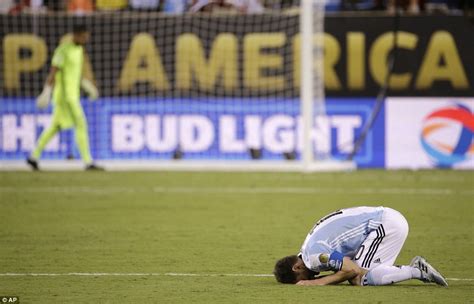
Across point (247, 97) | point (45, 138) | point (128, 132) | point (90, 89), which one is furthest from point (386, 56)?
point (45, 138)

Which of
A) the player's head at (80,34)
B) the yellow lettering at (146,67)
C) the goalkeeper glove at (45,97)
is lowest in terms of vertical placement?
the goalkeeper glove at (45,97)

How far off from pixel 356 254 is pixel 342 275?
213 mm

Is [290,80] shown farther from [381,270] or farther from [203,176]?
[381,270]

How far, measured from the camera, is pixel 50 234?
45.2 ft

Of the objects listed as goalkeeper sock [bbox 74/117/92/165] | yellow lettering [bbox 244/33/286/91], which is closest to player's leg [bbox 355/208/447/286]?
goalkeeper sock [bbox 74/117/92/165]

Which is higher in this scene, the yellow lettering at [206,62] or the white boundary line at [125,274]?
the yellow lettering at [206,62]

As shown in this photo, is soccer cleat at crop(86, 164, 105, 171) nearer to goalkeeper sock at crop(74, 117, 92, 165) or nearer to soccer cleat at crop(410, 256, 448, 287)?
goalkeeper sock at crop(74, 117, 92, 165)

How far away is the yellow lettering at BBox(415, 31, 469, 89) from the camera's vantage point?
2058 cm

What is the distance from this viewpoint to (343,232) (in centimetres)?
977

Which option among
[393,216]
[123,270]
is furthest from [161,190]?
[393,216]

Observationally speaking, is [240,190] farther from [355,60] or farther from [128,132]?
[355,60]

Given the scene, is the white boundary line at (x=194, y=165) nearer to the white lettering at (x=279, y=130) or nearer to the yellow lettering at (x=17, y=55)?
the white lettering at (x=279, y=130)

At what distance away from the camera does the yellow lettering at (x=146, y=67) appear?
21250mm

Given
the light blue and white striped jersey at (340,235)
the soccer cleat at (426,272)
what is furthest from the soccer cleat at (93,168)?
the soccer cleat at (426,272)
